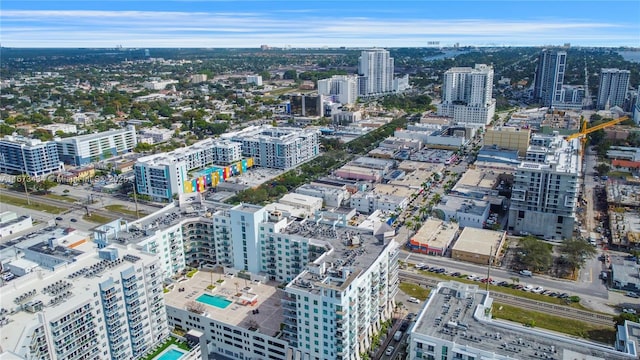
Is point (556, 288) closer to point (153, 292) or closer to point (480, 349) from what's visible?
point (480, 349)

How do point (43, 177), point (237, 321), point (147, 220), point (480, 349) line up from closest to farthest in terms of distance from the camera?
point (480, 349), point (237, 321), point (147, 220), point (43, 177)

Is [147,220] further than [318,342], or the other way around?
[147,220]

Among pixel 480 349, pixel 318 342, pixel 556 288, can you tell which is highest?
pixel 480 349

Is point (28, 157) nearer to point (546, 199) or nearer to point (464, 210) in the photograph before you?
point (464, 210)

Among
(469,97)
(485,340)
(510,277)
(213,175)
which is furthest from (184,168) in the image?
(469,97)

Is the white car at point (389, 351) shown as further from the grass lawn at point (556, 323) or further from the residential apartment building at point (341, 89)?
the residential apartment building at point (341, 89)

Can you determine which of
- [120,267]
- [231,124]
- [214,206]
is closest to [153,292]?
[120,267]

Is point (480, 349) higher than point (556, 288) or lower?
higher
